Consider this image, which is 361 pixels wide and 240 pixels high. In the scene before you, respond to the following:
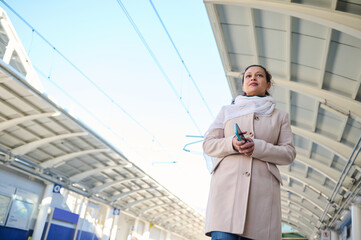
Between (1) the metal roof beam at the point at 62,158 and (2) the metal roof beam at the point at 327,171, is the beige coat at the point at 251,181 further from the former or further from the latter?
(1) the metal roof beam at the point at 62,158

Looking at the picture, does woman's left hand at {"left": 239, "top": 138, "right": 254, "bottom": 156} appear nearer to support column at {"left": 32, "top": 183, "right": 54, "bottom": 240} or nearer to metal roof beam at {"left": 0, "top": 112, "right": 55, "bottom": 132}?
metal roof beam at {"left": 0, "top": 112, "right": 55, "bottom": 132}

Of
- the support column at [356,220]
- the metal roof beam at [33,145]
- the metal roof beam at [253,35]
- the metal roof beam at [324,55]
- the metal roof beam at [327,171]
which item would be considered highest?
the metal roof beam at [253,35]

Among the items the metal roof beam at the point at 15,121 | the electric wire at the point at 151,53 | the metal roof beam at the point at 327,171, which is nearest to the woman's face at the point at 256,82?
the electric wire at the point at 151,53

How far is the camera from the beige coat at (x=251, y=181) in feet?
5.96

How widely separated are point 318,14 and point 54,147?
13667 mm

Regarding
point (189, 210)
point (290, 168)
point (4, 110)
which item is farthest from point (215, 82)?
point (189, 210)

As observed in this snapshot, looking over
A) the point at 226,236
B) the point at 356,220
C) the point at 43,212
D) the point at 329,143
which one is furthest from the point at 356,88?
the point at 43,212

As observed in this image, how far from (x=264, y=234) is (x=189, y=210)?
32.5 m

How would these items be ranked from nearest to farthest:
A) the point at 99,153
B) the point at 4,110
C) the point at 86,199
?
the point at 4,110 < the point at 99,153 < the point at 86,199

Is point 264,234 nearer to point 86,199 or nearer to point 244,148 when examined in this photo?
point 244,148

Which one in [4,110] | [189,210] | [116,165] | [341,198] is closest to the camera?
[4,110]

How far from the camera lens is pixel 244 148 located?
6.22 feet

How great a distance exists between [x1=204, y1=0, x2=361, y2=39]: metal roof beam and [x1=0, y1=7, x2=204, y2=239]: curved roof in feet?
23.2

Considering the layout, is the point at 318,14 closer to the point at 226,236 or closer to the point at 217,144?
the point at 217,144
